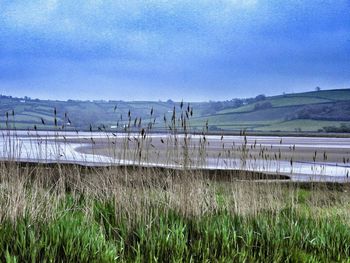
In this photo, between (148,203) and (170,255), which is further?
(148,203)

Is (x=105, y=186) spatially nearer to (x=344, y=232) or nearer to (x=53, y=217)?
(x=53, y=217)

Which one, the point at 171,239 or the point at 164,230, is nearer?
the point at 171,239

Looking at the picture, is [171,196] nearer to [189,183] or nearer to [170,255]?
[189,183]

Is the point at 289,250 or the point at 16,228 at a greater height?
the point at 16,228

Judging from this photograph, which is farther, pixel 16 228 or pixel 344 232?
pixel 344 232

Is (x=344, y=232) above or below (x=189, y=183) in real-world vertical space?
below

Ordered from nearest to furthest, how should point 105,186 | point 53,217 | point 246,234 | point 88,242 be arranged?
point 88,242
point 53,217
point 246,234
point 105,186

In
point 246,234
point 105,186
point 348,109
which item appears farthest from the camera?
point 348,109

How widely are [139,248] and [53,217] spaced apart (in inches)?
51.8

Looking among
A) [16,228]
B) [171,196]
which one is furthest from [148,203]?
[16,228]

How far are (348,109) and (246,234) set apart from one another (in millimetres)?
147554

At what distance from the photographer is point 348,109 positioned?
14675 cm

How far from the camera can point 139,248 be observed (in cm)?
692

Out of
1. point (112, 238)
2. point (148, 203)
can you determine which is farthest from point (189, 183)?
point (112, 238)
